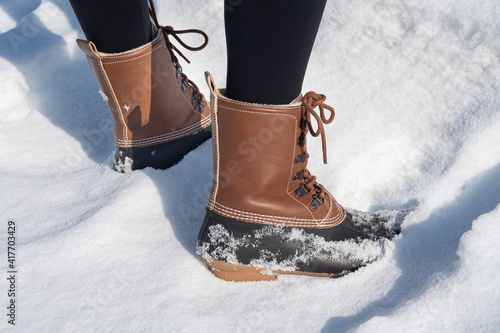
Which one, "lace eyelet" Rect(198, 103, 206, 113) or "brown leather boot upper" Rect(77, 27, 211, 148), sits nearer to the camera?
"brown leather boot upper" Rect(77, 27, 211, 148)

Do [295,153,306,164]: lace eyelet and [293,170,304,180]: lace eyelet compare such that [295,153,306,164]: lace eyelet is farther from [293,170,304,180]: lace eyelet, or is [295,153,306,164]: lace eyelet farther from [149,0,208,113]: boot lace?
[149,0,208,113]: boot lace

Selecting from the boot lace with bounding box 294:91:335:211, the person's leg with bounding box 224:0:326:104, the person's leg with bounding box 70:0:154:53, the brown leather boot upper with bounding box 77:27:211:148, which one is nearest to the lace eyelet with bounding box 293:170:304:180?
the boot lace with bounding box 294:91:335:211

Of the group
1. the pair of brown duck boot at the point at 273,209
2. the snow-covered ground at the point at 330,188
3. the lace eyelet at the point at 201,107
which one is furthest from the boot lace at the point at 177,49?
the pair of brown duck boot at the point at 273,209

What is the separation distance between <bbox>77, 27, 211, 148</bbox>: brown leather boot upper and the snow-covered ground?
0.33ft

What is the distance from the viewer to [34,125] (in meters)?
1.59

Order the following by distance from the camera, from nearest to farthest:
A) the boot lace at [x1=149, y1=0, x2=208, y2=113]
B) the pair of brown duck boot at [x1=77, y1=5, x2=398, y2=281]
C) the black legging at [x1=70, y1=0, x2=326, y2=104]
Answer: the black legging at [x1=70, y1=0, x2=326, y2=104]
the pair of brown duck boot at [x1=77, y1=5, x2=398, y2=281]
the boot lace at [x1=149, y1=0, x2=208, y2=113]

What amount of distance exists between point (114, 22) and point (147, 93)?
0.64ft

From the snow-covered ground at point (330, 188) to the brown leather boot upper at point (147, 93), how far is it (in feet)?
0.33

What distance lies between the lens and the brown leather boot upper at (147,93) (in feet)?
3.73

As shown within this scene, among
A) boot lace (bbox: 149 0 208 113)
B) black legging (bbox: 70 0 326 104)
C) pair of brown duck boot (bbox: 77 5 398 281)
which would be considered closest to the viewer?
black legging (bbox: 70 0 326 104)

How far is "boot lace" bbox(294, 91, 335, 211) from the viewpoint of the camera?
839 mm

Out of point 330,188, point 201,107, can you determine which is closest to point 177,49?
point 201,107

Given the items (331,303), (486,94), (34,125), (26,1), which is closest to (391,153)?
(486,94)

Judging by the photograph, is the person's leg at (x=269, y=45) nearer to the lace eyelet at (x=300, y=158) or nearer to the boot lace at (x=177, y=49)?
the lace eyelet at (x=300, y=158)
